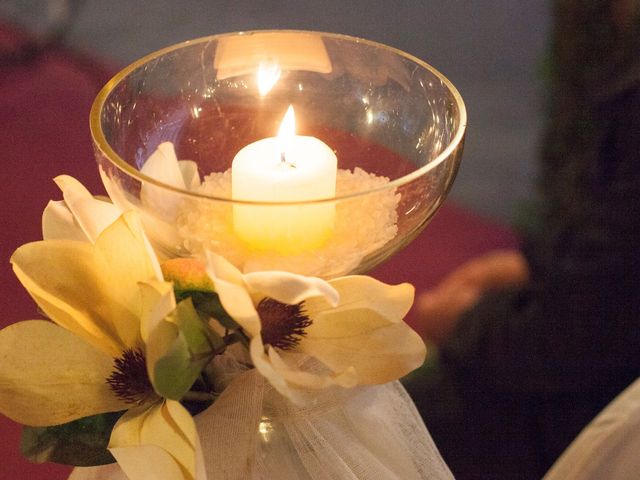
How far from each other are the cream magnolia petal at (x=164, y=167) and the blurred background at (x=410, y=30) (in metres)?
2.02

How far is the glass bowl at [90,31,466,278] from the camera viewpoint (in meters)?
0.35

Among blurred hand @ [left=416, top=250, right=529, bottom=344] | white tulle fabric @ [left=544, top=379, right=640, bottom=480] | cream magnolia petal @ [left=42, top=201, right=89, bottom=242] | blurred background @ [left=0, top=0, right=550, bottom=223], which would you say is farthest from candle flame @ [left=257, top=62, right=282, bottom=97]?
blurred background @ [left=0, top=0, right=550, bottom=223]

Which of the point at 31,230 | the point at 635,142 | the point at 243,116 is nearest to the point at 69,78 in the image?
the point at 31,230

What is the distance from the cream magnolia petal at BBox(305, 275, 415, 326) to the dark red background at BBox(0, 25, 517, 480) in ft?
2.85

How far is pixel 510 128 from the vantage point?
97.3 inches

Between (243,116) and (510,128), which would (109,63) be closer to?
(510,128)

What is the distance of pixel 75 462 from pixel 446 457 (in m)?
0.86

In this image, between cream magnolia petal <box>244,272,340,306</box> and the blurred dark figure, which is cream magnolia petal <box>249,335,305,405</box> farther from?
the blurred dark figure

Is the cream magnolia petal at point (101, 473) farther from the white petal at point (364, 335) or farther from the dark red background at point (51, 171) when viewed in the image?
the dark red background at point (51, 171)

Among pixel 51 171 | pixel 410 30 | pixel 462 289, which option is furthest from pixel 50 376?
pixel 410 30

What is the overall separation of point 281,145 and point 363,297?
0.32 feet

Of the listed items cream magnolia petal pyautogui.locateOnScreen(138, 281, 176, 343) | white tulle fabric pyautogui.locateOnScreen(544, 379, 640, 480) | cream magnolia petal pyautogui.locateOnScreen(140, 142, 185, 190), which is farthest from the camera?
white tulle fabric pyautogui.locateOnScreen(544, 379, 640, 480)

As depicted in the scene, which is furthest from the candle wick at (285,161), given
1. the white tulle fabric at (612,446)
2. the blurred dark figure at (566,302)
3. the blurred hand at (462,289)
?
the blurred hand at (462,289)

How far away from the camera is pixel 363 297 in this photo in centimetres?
36
